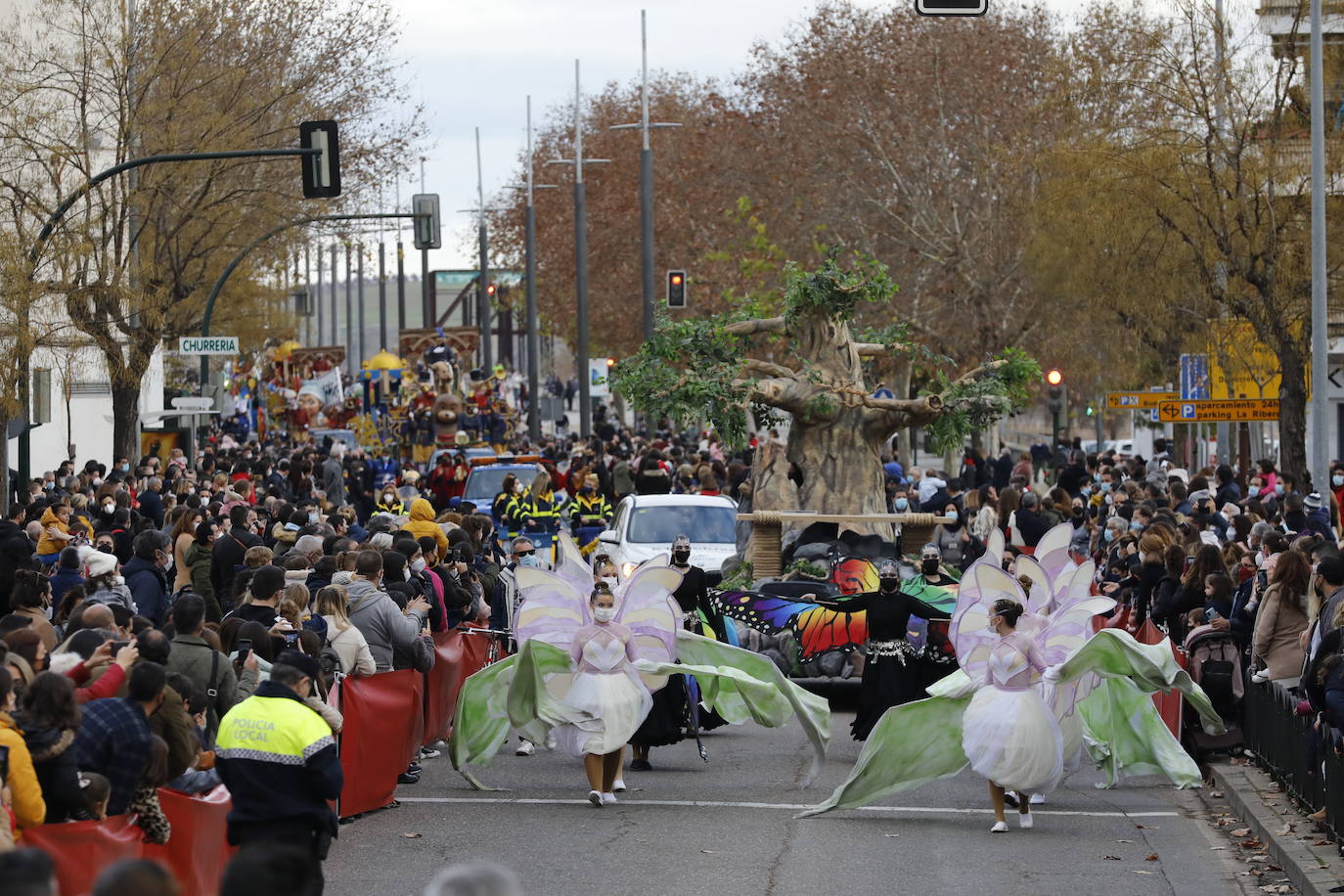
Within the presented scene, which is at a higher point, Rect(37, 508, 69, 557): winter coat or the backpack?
Rect(37, 508, 69, 557): winter coat

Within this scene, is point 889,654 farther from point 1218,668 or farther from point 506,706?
point 506,706

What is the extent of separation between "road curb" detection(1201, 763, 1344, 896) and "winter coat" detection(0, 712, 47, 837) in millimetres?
5926

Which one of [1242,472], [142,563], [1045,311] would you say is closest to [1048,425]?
[1045,311]

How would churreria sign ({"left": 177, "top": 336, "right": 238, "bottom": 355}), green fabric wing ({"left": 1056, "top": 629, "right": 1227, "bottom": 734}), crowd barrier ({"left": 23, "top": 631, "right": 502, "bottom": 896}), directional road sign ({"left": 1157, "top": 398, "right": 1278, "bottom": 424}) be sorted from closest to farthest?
1. crowd barrier ({"left": 23, "top": 631, "right": 502, "bottom": 896})
2. green fabric wing ({"left": 1056, "top": 629, "right": 1227, "bottom": 734})
3. churreria sign ({"left": 177, "top": 336, "right": 238, "bottom": 355})
4. directional road sign ({"left": 1157, "top": 398, "right": 1278, "bottom": 424})

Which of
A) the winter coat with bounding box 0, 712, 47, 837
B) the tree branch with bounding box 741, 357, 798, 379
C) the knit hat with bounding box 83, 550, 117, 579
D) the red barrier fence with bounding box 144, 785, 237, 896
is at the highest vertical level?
the tree branch with bounding box 741, 357, 798, 379

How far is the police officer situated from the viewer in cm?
852

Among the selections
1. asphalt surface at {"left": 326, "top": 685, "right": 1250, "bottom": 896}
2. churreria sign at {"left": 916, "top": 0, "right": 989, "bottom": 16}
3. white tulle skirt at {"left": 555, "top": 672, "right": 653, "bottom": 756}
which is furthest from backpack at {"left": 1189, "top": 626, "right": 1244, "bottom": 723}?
churreria sign at {"left": 916, "top": 0, "right": 989, "bottom": 16}

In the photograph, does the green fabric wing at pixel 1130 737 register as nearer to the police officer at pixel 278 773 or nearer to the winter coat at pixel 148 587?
the police officer at pixel 278 773

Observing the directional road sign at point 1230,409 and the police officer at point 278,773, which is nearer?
the police officer at point 278,773

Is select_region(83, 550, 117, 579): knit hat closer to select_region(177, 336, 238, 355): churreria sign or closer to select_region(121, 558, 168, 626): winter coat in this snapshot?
select_region(121, 558, 168, 626): winter coat

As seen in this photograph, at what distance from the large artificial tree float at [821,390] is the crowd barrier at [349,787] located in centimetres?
495

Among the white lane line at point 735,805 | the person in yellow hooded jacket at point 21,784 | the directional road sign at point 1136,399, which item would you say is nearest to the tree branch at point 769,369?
the white lane line at point 735,805

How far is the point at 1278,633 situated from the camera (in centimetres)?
1342

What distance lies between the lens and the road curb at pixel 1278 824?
10.7m
